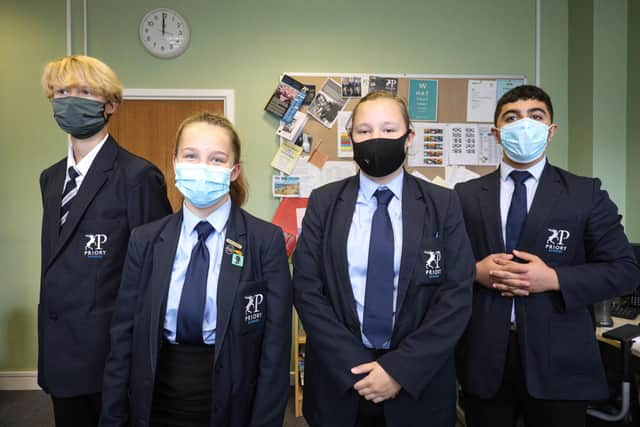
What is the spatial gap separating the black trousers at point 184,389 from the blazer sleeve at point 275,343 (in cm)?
15

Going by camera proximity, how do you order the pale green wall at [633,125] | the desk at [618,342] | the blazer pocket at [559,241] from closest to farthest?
the blazer pocket at [559,241] → the desk at [618,342] → the pale green wall at [633,125]

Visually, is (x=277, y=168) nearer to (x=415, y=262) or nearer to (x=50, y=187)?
(x=50, y=187)

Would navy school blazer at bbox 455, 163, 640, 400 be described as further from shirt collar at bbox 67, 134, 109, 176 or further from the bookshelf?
the bookshelf

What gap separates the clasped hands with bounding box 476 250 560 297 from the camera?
1.28 metres

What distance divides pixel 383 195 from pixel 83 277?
41.5 inches

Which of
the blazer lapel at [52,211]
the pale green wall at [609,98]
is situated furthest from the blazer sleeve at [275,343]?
the pale green wall at [609,98]

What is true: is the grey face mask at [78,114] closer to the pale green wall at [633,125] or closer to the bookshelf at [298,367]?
the bookshelf at [298,367]

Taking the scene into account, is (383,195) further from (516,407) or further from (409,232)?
(516,407)

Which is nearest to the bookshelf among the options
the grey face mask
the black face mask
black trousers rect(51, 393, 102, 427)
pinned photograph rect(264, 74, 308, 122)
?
black trousers rect(51, 393, 102, 427)

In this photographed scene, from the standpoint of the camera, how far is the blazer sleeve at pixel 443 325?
1124 millimetres

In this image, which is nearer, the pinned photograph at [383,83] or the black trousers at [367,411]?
the black trousers at [367,411]

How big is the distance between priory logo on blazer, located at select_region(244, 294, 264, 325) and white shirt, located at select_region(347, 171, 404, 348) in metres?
0.29

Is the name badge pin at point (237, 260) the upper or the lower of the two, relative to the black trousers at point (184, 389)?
upper

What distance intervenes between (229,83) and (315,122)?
0.73m
